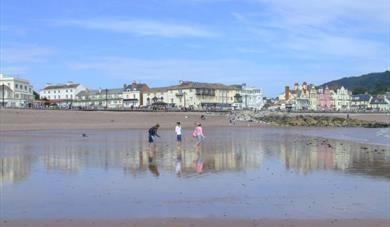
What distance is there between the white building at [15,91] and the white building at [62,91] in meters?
30.4

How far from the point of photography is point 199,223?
9562 mm

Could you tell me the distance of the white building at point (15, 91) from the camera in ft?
399

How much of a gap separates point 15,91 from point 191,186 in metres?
124

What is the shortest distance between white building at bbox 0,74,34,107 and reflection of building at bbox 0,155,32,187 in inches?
3956

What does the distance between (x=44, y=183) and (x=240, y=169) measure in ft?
21.8

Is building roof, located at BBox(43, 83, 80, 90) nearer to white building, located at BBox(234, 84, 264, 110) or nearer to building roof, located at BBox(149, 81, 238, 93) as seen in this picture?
building roof, located at BBox(149, 81, 238, 93)

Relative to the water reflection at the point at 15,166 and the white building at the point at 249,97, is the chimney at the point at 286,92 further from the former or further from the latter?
the water reflection at the point at 15,166

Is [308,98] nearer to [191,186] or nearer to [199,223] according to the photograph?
[191,186]

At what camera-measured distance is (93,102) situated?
163 meters

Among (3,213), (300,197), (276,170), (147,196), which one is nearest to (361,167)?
(276,170)

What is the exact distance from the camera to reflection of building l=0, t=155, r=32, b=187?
1482cm

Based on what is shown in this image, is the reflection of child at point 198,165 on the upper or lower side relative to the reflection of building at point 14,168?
lower

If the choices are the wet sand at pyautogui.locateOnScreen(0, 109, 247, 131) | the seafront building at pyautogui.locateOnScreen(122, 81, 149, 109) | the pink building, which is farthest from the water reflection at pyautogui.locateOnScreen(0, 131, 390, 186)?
the pink building

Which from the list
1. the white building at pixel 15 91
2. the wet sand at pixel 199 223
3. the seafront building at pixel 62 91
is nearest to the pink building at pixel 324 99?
the seafront building at pixel 62 91
